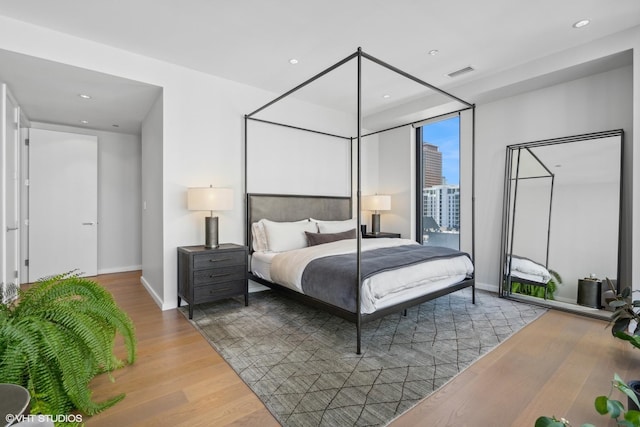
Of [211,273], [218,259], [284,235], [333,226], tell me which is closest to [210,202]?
[218,259]

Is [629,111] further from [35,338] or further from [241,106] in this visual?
[35,338]

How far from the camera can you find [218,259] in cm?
333

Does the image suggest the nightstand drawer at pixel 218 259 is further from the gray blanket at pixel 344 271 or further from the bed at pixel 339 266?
the gray blanket at pixel 344 271

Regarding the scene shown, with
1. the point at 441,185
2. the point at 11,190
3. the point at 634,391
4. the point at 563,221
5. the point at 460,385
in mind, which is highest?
the point at 441,185

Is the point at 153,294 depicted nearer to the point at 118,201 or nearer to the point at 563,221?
the point at 118,201

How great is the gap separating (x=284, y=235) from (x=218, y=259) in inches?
35.5

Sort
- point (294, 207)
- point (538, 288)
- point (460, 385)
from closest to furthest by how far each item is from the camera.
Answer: point (460, 385), point (538, 288), point (294, 207)

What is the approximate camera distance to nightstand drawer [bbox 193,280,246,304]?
3202mm

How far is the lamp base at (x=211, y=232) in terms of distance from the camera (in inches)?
137

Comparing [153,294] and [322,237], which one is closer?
[153,294]

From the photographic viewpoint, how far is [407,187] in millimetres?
5152

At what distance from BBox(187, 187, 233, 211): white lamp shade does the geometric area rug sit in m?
1.15

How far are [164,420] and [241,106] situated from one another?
3.54 metres

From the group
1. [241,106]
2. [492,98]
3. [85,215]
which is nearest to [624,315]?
[492,98]
